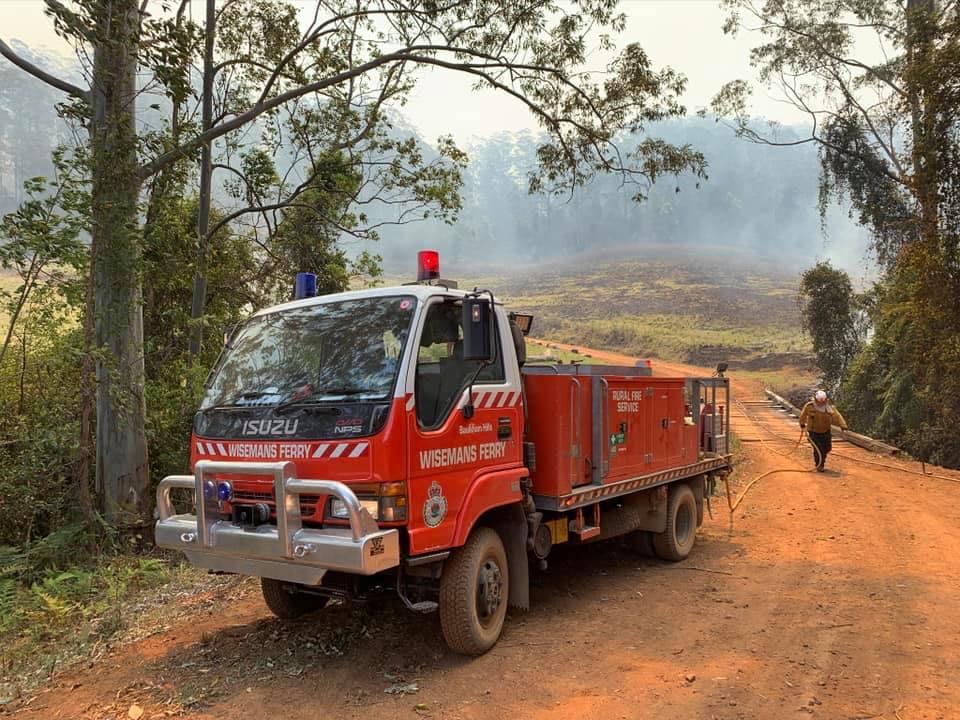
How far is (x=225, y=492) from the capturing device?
4188 millimetres

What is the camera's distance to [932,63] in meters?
12.3

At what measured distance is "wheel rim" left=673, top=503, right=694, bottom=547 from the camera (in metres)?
7.48

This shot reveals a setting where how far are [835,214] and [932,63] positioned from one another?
171 m

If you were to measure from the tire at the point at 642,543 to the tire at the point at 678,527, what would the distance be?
6 cm

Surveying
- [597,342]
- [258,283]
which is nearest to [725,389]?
[258,283]

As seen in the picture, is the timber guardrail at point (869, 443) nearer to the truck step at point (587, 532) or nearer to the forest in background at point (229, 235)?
the forest in background at point (229, 235)

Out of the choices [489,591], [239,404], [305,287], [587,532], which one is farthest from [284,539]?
[587,532]

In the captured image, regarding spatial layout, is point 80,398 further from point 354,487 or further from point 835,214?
point 835,214

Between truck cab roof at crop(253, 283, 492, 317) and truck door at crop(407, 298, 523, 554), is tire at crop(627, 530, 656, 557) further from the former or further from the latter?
truck cab roof at crop(253, 283, 492, 317)

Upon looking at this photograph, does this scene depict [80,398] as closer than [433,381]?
No

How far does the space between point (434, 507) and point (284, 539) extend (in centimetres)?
89

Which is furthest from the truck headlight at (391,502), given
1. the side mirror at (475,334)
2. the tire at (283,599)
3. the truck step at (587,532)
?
the truck step at (587,532)

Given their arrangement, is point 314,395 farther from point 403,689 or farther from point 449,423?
point 403,689

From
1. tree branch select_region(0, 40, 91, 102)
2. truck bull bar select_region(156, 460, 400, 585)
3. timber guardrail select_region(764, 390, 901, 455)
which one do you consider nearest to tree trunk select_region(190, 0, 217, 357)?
tree branch select_region(0, 40, 91, 102)
